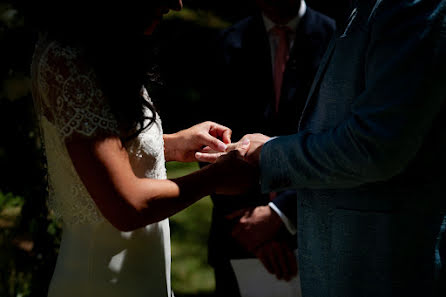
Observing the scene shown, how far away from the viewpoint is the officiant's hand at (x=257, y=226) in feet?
9.80

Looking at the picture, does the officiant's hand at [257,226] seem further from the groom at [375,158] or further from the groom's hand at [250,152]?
the groom at [375,158]

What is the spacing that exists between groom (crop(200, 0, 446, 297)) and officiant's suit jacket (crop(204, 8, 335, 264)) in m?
1.07

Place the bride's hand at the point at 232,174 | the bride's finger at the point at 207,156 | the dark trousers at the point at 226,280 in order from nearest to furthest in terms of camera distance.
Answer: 1. the bride's hand at the point at 232,174
2. the bride's finger at the point at 207,156
3. the dark trousers at the point at 226,280

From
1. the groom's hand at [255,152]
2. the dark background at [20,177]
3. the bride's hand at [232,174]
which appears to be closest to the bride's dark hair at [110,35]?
the bride's hand at [232,174]

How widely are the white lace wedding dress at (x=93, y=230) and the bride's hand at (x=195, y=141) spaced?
458mm

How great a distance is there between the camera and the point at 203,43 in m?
6.35

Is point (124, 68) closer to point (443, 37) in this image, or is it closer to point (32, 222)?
point (443, 37)

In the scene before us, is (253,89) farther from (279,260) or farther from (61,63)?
(61,63)

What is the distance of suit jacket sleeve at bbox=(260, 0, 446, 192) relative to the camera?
5.17 ft

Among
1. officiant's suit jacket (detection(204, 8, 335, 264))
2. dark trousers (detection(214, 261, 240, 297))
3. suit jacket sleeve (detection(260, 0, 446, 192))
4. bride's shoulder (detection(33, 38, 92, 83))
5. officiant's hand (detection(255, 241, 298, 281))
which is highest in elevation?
bride's shoulder (detection(33, 38, 92, 83))

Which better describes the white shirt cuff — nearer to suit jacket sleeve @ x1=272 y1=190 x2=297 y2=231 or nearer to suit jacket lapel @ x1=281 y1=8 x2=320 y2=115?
suit jacket sleeve @ x1=272 y1=190 x2=297 y2=231

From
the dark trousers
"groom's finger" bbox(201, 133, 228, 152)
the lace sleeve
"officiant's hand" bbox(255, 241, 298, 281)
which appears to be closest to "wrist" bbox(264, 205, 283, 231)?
"officiant's hand" bbox(255, 241, 298, 281)

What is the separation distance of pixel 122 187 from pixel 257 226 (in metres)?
1.47

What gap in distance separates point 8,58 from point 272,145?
2367mm
